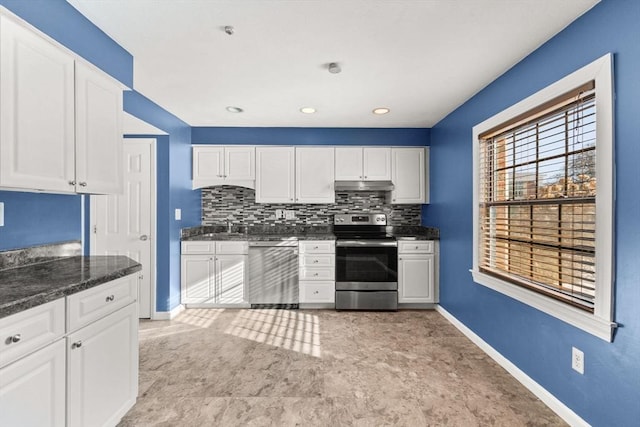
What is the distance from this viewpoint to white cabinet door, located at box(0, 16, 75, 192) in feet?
4.37

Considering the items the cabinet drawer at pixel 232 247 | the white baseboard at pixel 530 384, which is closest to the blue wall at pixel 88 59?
the cabinet drawer at pixel 232 247

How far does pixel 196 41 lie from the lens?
204cm

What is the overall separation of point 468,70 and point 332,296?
2.72 meters

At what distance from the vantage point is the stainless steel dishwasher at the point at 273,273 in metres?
3.83

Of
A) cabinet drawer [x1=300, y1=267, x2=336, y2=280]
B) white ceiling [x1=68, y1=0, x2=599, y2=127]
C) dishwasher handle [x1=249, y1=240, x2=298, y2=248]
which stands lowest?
cabinet drawer [x1=300, y1=267, x2=336, y2=280]

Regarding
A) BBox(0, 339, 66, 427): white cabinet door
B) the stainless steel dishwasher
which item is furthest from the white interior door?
BBox(0, 339, 66, 427): white cabinet door

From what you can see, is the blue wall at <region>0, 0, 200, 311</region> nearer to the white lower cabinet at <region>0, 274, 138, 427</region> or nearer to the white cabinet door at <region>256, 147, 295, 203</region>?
the white lower cabinet at <region>0, 274, 138, 427</region>

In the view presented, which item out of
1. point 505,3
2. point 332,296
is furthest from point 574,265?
point 332,296

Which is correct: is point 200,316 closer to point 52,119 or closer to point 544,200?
point 52,119

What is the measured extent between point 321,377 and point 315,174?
245cm

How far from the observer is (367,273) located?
3.83 meters

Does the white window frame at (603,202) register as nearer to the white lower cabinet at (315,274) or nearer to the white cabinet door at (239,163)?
the white lower cabinet at (315,274)

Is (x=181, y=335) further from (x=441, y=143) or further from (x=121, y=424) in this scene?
(x=441, y=143)

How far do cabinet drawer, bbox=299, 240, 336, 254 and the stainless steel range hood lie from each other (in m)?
0.70
